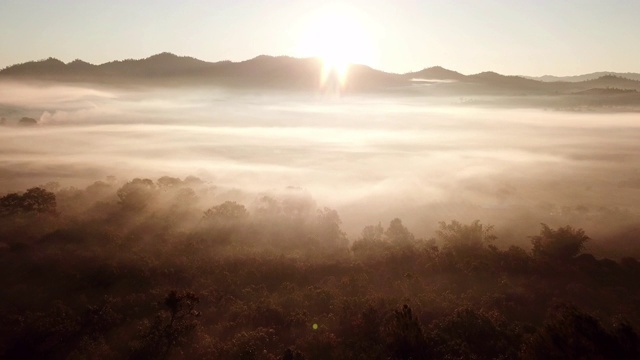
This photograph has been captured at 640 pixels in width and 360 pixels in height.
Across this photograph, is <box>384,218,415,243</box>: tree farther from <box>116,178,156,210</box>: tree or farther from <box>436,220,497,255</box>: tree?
<box>116,178,156,210</box>: tree

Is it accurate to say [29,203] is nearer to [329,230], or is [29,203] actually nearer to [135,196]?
[135,196]

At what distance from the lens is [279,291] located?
81.4 meters

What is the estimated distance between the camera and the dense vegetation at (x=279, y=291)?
55125mm

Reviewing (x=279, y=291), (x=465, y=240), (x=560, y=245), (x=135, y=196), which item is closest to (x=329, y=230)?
(x=465, y=240)

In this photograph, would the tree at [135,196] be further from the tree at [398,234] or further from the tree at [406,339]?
the tree at [406,339]

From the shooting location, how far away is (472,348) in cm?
5559

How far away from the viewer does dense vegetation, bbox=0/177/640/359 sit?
55125 mm

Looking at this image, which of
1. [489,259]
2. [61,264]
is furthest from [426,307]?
[61,264]

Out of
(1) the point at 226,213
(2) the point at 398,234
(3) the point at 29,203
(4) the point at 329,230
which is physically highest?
(3) the point at 29,203

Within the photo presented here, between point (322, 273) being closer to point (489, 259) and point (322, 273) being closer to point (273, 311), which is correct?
point (273, 311)

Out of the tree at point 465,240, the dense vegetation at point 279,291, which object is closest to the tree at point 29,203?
the dense vegetation at point 279,291

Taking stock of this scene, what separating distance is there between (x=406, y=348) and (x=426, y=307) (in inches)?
677

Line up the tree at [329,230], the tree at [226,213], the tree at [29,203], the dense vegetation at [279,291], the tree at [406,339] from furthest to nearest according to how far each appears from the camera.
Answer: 1. the tree at [226,213]
2. the tree at [329,230]
3. the tree at [29,203]
4. the dense vegetation at [279,291]
5. the tree at [406,339]

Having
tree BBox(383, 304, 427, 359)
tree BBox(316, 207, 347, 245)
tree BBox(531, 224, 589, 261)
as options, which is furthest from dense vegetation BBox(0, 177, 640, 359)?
tree BBox(316, 207, 347, 245)
